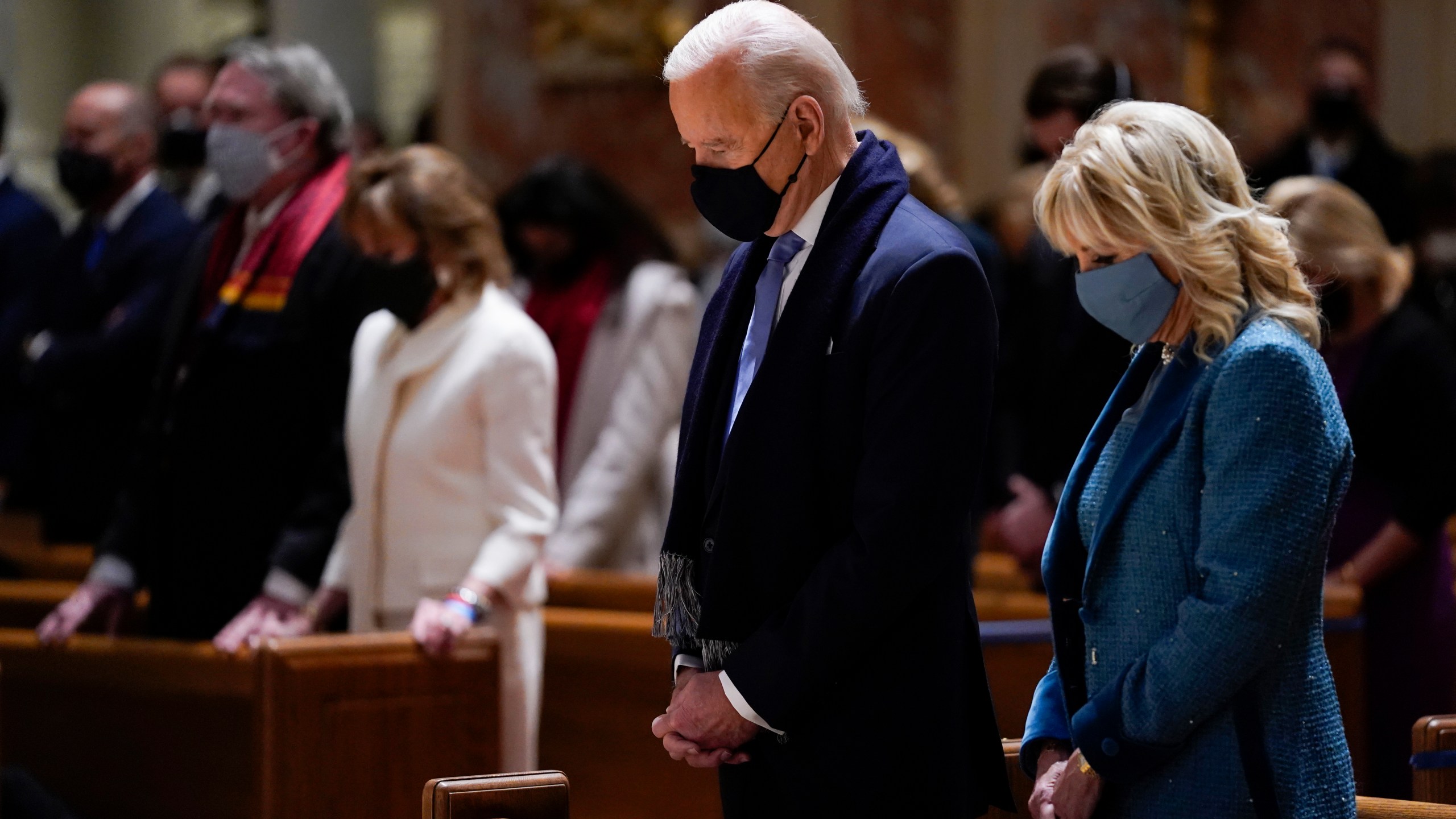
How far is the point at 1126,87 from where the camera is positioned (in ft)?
14.5

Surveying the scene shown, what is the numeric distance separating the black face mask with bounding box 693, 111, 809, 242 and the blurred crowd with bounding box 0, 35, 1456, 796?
1.32m

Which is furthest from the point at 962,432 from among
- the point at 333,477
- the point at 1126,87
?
the point at 1126,87

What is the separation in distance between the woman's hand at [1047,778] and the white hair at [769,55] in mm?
935

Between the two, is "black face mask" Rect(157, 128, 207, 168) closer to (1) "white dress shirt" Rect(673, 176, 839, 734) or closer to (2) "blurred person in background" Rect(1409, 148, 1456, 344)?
(1) "white dress shirt" Rect(673, 176, 839, 734)

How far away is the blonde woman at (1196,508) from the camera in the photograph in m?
2.11

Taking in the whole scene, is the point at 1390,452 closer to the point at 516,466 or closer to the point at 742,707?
the point at 516,466

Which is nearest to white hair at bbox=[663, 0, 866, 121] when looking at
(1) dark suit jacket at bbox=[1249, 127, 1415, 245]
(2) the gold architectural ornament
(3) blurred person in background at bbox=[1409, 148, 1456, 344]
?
(1) dark suit jacket at bbox=[1249, 127, 1415, 245]

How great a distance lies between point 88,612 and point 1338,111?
179 inches

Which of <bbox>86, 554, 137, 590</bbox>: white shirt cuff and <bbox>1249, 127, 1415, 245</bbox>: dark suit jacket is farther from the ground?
<bbox>1249, 127, 1415, 245</bbox>: dark suit jacket

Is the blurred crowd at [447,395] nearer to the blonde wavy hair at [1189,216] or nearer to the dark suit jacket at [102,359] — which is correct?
the dark suit jacket at [102,359]

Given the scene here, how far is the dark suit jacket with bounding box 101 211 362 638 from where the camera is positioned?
405 cm

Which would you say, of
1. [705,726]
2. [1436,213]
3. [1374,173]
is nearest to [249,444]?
[705,726]

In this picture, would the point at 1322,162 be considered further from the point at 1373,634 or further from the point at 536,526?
the point at 536,526

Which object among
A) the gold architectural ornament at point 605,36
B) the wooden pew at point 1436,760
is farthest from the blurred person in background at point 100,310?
the wooden pew at point 1436,760
